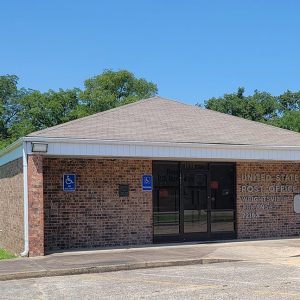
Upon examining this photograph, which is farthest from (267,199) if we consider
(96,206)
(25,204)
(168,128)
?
(25,204)

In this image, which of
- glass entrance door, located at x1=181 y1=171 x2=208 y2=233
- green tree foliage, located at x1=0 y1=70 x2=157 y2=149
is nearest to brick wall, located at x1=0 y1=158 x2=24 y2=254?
glass entrance door, located at x1=181 y1=171 x2=208 y2=233

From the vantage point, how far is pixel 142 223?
→ 16047 mm

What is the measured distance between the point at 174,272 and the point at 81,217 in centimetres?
470

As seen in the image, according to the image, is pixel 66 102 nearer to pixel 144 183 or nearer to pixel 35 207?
pixel 144 183

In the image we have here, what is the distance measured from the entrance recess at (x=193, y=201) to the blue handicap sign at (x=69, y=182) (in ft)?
8.11

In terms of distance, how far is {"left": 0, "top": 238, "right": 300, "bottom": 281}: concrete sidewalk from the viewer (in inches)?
448

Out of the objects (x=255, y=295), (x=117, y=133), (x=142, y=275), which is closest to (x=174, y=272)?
(x=142, y=275)

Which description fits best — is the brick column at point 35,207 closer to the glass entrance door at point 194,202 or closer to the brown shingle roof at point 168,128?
the brown shingle roof at point 168,128

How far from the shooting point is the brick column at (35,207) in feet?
43.7

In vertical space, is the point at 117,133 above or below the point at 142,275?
above

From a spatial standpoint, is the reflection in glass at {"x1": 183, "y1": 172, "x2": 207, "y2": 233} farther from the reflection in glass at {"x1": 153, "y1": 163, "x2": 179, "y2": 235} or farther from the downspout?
the downspout

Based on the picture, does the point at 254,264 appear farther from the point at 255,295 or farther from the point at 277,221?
the point at 277,221

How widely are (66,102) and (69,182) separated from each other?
32.7m

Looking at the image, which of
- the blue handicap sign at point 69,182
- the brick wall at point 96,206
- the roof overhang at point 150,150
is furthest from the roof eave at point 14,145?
the blue handicap sign at point 69,182
